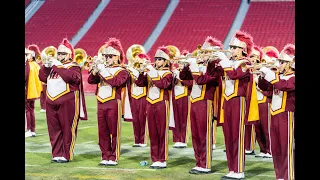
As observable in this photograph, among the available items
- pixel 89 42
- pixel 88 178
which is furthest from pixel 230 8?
pixel 88 178

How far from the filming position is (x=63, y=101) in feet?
24.7

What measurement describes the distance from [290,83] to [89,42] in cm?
1068

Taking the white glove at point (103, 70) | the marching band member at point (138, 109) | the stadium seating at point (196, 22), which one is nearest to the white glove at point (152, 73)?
the white glove at point (103, 70)

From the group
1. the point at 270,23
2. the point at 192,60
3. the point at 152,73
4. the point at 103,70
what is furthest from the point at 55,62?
the point at 270,23

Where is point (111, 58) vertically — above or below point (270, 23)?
below

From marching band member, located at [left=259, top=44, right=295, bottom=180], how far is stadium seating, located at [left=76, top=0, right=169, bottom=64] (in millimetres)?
8472

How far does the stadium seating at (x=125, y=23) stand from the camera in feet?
50.3

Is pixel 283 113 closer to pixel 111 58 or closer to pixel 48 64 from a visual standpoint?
pixel 111 58

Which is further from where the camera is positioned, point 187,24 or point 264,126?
point 187,24

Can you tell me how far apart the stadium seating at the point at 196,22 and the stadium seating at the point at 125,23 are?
65 centimetres

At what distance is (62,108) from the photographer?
7527mm

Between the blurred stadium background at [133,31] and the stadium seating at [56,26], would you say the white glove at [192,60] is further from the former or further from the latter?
the stadium seating at [56,26]

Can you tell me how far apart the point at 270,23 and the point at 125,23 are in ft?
16.3
